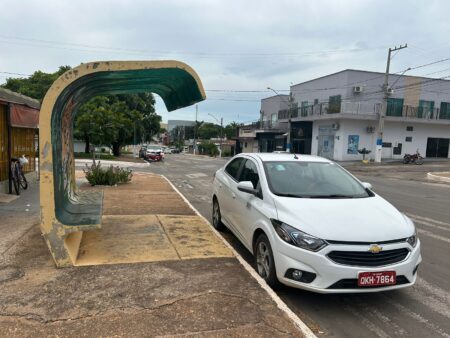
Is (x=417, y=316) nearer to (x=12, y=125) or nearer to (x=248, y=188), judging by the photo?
(x=248, y=188)

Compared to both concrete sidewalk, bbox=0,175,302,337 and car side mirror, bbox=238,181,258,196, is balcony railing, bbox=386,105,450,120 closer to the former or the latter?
car side mirror, bbox=238,181,258,196

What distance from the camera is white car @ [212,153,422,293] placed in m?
3.95

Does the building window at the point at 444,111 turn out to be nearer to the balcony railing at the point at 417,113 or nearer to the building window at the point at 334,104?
the balcony railing at the point at 417,113

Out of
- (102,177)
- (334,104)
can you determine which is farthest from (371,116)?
(102,177)

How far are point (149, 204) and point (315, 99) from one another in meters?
33.9

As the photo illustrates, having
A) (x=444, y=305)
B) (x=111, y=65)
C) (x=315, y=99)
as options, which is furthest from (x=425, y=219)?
(x=315, y=99)

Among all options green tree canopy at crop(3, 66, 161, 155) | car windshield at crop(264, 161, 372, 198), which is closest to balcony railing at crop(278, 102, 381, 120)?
green tree canopy at crop(3, 66, 161, 155)

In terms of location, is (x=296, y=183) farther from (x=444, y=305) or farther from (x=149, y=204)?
(x=149, y=204)

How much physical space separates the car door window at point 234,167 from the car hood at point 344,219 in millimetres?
1878

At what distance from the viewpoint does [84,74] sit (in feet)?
15.7

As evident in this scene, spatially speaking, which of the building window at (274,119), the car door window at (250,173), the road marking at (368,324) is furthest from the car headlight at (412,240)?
the building window at (274,119)

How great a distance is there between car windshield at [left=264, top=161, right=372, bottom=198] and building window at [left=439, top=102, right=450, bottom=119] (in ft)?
127

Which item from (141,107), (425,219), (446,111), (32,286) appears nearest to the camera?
(32,286)

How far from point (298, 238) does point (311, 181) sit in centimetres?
150
